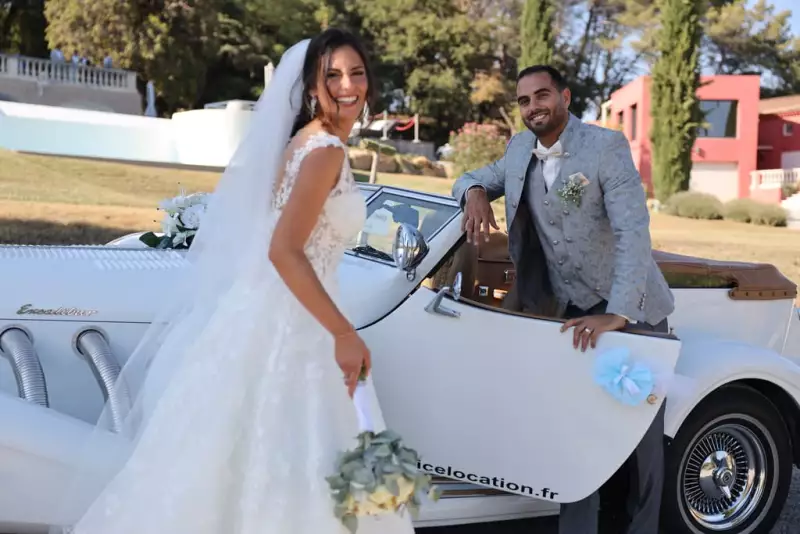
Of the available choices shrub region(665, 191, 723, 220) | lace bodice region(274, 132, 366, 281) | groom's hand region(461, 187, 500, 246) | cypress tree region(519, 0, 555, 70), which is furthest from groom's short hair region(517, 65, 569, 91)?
cypress tree region(519, 0, 555, 70)

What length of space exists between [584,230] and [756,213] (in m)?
20.8

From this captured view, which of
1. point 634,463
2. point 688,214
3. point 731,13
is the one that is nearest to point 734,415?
point 634,463

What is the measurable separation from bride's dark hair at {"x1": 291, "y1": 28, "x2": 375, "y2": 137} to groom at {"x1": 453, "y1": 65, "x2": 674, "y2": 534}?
961mm

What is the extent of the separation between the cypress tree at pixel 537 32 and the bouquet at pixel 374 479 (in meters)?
26.1

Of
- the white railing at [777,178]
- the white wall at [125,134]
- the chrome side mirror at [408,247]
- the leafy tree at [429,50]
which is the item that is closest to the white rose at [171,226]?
the chrome side mirror at [408,247]

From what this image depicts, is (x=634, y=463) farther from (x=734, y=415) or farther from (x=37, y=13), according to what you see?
(x=37, y=13)

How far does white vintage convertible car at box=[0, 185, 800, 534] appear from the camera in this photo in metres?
2.88

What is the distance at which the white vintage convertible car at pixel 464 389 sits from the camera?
288 centimetres

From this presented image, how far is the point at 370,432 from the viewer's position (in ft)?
6.90

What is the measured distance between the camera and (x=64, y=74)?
85.9 ft

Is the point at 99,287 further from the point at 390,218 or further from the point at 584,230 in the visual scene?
the point at 584,230

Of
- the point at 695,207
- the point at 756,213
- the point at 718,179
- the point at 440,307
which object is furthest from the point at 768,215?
the point at 440,307

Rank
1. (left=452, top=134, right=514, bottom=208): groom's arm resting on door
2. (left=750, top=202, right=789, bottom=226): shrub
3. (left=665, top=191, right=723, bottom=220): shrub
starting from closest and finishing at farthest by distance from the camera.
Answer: (left=452, top=134, right=514, bottom=208): groom's arm resting on door, (left=750, top=202, right=789, bottom=226): shrub, (left=665, top=191, right=723, bottom=220): shrub

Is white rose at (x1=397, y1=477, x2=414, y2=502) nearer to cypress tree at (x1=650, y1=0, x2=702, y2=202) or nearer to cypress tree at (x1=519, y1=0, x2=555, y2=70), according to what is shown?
cypress tree at (x1=650, y1=0, x2=702, y2=202)
